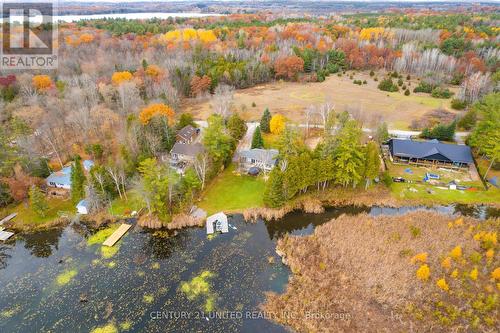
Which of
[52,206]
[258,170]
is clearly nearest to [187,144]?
[258,170]

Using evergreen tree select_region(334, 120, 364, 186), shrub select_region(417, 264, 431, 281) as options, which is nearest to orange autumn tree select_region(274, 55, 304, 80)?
evergreen tree select_region(334, 120, 364, 186)

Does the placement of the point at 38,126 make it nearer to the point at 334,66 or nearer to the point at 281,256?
the point at 281,256

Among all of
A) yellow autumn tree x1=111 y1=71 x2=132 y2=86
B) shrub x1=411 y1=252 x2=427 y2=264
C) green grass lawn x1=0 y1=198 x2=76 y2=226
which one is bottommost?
green grass lawn x1=0 y1=198 x2=76 y2=226

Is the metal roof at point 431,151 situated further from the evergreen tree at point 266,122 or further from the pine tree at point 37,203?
the pine tree at point 37,203

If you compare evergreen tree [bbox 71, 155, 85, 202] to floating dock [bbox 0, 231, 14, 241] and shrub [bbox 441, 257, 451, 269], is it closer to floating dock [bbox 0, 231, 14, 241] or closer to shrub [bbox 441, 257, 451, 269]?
floating dock [bbox 0, 231, 14, 241]

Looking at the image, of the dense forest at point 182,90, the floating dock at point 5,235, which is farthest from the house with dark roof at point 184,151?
the floating dock at point 5,235

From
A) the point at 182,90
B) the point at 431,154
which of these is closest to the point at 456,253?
the point at 431,154
